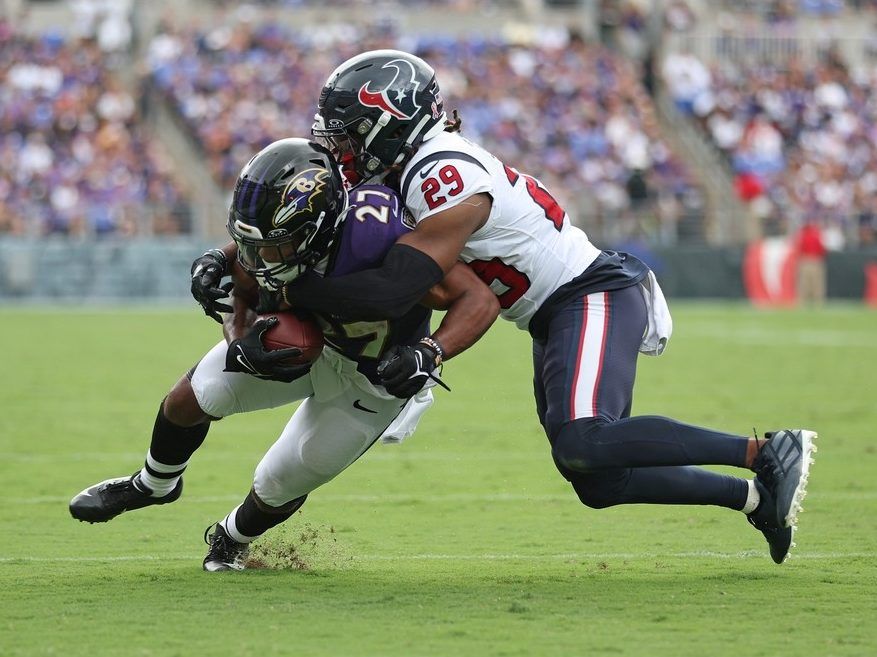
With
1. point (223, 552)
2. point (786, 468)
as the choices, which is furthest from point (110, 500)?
point (786, 468)

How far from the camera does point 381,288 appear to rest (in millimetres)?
4750

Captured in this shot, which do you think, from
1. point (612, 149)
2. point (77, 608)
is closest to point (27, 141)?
point (612, 149)

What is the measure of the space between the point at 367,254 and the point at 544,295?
27.7 inches

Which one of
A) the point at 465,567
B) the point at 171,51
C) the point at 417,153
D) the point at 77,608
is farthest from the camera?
the point at 171,51

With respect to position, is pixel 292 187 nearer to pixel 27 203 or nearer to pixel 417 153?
pixel 417 153

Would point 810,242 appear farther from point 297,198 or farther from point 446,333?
point 297,198

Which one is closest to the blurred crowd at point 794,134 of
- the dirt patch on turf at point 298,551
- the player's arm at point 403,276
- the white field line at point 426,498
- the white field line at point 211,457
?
the white field line at point 211,457

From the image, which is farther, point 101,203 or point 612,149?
point 612,149

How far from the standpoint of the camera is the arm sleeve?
4730 mm

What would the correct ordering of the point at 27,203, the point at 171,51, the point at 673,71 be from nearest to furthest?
1. the point at 27,203
2. the point at 171,51
3. the point at 673,71

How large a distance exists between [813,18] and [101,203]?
16032 millimetres

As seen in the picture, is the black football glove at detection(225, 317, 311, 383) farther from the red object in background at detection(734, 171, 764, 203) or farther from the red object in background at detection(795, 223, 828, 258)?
the red object in background at detection(734, 171, 764, 203)

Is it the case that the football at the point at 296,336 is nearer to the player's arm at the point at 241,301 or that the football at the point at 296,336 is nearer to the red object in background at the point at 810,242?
the player's arm at the point at 241,301

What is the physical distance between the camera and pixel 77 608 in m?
4.61
